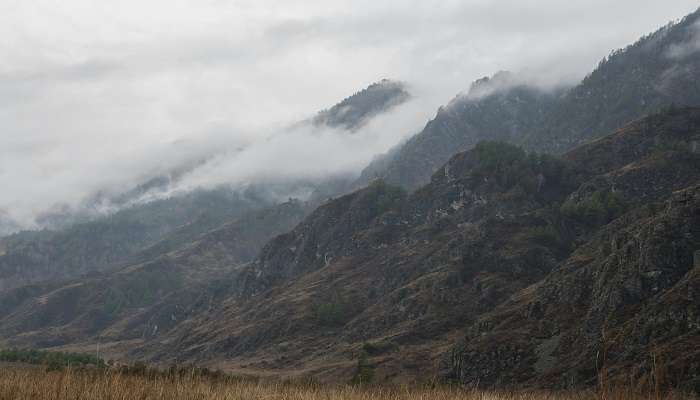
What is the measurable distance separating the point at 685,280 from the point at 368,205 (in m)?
149

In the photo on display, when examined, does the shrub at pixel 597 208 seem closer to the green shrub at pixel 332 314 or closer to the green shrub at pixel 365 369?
the green shrub at pixel 332 314

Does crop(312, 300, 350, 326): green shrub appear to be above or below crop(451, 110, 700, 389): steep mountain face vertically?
below

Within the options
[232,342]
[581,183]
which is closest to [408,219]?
[581,183]

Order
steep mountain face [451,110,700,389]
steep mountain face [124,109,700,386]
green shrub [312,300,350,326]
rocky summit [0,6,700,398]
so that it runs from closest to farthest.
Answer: steep mountain face [451,110,700,389]
rocky summit [0,6,700,398]
steep mountain face [124,109,700,386]
green shrub [312,300,350,326]

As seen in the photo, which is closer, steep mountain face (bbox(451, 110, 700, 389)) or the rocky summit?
steep mountain face (bbox(451, 110, 700, 389))

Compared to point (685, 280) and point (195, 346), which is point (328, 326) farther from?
point (685, 280)

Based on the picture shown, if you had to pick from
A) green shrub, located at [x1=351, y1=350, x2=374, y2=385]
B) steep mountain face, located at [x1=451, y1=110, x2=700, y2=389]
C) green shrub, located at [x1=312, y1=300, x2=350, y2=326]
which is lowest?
green shrub, located at [x1=312, y1=300, x2=350, y2=326]

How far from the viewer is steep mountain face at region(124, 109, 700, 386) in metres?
55.9

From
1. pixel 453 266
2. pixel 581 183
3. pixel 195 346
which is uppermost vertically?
pixel 581 183

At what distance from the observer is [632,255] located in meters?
60.8

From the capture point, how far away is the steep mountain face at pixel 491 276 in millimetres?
55938

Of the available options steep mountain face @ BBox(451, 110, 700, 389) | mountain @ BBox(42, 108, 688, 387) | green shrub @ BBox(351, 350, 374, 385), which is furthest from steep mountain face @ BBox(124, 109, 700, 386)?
green shrub @ BBox(351, 350, 374, 385)

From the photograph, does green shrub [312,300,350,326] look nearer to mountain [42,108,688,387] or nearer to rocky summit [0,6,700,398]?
rocky summit [0,6,700,398]

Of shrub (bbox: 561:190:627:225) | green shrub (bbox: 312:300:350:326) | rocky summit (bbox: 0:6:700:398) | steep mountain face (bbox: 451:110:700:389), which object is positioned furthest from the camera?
green shrub (bbox: 312:300:350:326)
